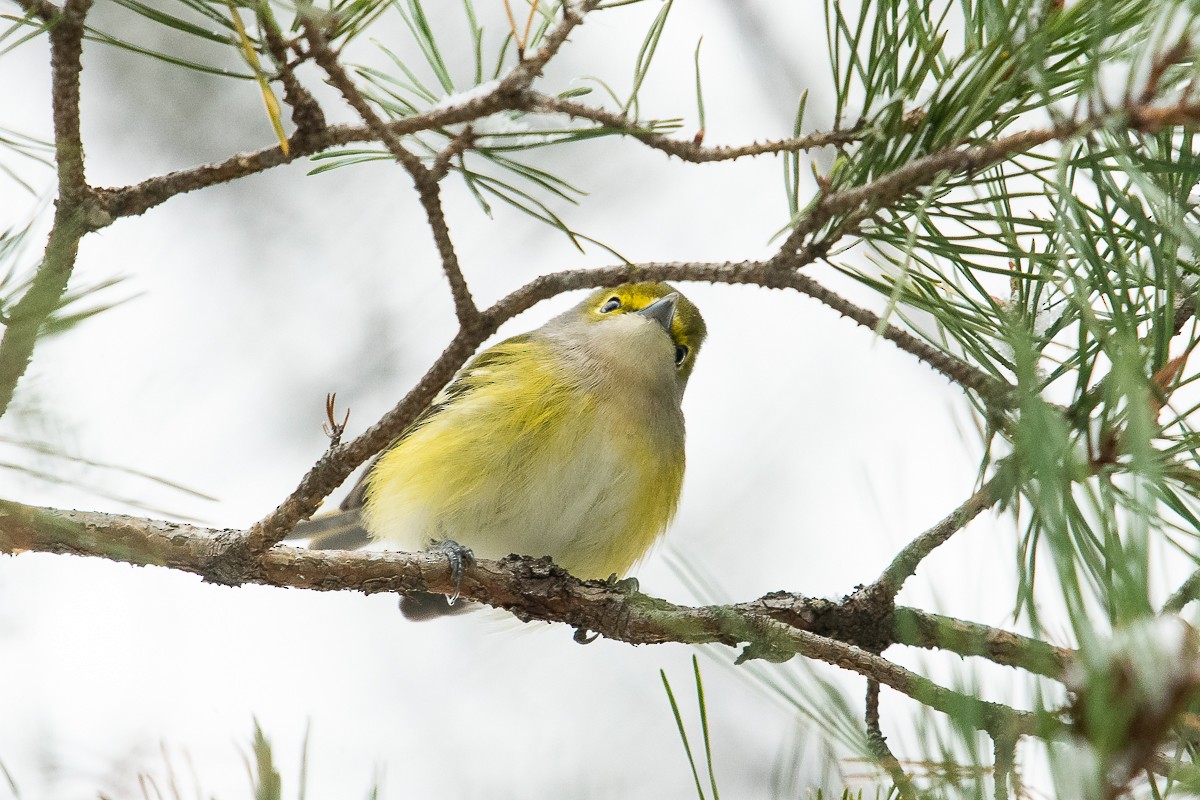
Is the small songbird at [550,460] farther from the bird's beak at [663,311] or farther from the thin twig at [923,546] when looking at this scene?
the thin twig at [923,546]

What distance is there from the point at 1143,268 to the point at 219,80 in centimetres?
560

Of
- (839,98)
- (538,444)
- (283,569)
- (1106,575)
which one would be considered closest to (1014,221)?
(839,98)

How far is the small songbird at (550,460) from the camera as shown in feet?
→ 10.7

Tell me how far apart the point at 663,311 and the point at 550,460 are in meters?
0.80

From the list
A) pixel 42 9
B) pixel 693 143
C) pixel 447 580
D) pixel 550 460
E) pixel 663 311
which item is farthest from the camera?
pixel 663 311

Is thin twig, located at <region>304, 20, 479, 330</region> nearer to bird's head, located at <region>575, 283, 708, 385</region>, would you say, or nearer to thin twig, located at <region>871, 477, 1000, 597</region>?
thin twig, located at <region>871, 477, 1000, 597</region>

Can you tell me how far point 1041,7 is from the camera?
140 cm

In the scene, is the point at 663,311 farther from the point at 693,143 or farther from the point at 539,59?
the point at 539,59

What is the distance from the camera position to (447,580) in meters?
2.53

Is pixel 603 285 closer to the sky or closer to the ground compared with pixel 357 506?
closer to the ground

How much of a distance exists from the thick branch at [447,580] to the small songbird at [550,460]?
624 millimetres

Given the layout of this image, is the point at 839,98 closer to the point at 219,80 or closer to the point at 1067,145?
the point at 1067,145

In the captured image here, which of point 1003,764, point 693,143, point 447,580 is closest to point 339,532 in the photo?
point 447,580

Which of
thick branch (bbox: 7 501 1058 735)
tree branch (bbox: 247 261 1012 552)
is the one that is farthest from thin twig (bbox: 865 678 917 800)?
tree branch (bbox: 247 261 1012 552)
